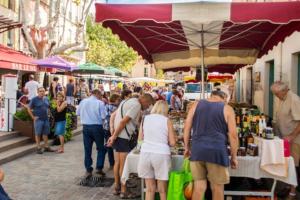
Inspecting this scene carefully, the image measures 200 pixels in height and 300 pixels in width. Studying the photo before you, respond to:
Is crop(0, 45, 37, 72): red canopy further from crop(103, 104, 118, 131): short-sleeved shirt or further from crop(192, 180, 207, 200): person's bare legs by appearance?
crop(192, 180, 207, 200): person's bare legs

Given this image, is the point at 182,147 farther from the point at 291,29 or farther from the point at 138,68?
the point at 138,68

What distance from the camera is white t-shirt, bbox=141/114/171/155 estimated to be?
5633 mm

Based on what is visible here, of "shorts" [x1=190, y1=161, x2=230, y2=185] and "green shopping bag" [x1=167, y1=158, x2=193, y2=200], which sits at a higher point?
"shorts" [x1=190, y1=161, x2=230, y2=185]

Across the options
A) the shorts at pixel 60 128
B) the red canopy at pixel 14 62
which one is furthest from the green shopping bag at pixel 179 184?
the red canopy at pixel 14 62

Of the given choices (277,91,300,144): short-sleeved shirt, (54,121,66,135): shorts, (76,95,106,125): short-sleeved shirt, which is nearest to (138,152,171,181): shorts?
(277,91,300,144): short-sleeved shirt

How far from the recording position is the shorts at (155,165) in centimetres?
561

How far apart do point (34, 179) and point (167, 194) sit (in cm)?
388

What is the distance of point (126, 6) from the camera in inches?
217

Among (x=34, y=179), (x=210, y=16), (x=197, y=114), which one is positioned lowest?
(x=34, y=179)

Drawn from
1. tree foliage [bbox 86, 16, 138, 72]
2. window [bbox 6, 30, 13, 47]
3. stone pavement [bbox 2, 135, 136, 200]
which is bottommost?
stone pavement [bbox 2, 135, 136, 200]

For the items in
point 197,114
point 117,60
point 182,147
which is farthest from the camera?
point 117,60

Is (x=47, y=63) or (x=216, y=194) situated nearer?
(x=216, y=194)

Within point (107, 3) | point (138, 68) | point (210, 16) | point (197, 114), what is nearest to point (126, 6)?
point (107, 3)

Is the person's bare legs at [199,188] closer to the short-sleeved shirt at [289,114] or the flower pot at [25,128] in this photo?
the short-sleeved shirt at [289,114]
